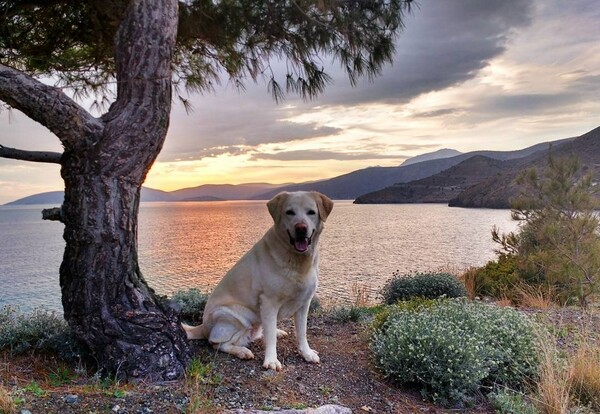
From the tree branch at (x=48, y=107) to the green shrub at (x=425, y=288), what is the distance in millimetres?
7054

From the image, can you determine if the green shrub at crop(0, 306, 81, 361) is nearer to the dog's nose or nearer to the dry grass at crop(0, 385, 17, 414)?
the dry grass at crop(0, 385, 17, 414)

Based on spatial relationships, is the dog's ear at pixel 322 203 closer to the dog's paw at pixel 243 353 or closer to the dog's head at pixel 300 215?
the dog's head at pixel 300 215

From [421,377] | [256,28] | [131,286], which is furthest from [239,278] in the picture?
[256,28]

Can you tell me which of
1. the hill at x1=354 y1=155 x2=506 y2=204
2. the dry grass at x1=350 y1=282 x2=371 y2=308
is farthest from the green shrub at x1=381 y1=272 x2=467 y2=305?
the hill at x1=354 y1=155 x2=506 y2=204

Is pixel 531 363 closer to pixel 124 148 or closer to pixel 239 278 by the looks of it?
pixel 239 278

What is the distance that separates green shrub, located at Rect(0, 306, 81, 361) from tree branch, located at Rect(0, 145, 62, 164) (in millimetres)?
1704

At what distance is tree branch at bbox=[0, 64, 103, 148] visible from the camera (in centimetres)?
393

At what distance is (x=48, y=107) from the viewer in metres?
3.99

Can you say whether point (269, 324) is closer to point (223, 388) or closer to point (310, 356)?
point (310, 356)

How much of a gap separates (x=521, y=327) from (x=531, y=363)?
445mm

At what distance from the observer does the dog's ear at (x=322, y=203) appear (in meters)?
4.35

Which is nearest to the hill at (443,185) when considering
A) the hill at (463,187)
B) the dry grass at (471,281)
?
the hill at (463,187)

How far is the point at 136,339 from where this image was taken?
405 centimetres

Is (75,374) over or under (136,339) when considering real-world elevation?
under
